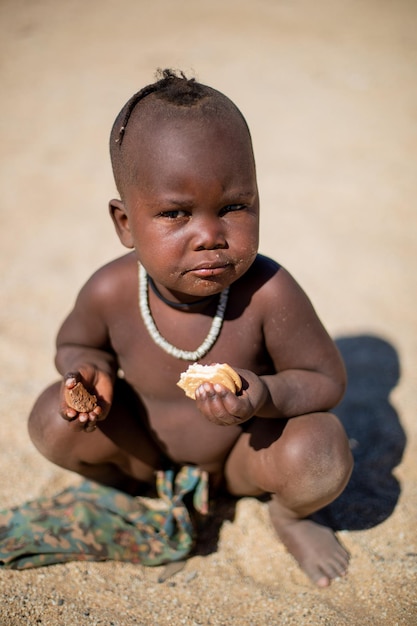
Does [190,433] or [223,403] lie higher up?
[223,403]

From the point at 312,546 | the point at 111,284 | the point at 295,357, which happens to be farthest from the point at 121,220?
the point at 312,546

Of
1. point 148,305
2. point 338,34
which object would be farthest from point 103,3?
point 148,305

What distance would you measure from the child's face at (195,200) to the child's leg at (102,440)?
650 mm

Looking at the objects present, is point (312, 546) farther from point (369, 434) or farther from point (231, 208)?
point (231, 208)

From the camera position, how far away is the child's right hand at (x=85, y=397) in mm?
1743

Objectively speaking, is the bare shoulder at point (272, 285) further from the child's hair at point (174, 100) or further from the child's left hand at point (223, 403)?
the child's hair at point (174, 100)

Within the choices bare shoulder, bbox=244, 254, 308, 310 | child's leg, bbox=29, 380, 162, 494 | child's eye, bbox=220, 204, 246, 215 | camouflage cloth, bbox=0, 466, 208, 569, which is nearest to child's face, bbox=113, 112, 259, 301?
child's eye, bbox=220, 204, 246, 215

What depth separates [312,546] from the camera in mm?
2021

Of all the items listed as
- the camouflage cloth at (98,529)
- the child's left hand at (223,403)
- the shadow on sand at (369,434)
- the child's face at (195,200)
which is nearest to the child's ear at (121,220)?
the child's face at (195,200)

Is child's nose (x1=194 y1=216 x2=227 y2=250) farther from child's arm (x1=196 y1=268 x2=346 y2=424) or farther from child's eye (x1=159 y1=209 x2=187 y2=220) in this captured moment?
child's arm (x1=196 y1=268 x2=346 y2=424)

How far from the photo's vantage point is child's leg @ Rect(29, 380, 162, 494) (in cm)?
201

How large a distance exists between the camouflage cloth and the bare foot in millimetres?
279

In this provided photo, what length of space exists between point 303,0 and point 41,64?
12.0 feet

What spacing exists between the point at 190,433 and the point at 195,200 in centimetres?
86
